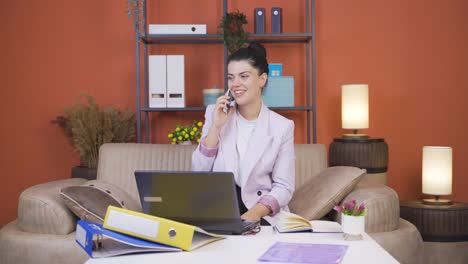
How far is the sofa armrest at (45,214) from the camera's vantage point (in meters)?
2.58

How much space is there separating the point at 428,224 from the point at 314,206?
1.04 m

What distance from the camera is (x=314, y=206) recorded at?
8.87 ft

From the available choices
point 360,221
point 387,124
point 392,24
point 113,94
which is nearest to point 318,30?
point 392,24

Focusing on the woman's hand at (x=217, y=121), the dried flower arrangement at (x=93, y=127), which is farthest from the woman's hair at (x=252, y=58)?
the dried flower arrangement at (x=93, y=127)

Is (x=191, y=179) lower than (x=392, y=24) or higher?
lower

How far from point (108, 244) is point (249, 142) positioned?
3.76 ft

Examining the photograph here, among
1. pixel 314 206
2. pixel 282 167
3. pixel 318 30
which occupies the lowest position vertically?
pixel 314 206

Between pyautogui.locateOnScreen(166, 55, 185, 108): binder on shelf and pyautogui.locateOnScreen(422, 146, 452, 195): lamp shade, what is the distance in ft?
5.45

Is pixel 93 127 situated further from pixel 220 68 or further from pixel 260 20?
pixel 260 20

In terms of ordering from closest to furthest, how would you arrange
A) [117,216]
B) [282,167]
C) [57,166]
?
[117,216] → [282,167] → [57,166]

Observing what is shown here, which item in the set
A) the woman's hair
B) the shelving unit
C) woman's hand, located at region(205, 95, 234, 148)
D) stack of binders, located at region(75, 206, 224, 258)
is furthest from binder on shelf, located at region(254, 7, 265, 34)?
stack of binders, located at region(75, 206, 224, 258)

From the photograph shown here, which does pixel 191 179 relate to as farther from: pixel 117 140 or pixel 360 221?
pixel 117 140

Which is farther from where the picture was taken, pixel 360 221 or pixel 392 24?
pixel 392 24

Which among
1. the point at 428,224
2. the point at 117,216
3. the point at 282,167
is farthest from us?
the point at 428,224
